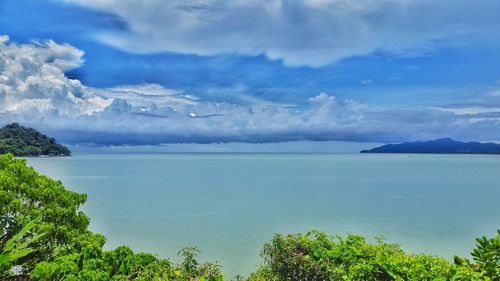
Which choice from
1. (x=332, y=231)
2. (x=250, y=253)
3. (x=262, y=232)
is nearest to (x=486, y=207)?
(x=332, y=231)

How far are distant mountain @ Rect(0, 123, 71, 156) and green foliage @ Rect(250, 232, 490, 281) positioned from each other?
129 m

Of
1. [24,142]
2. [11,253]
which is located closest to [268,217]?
[11,253]

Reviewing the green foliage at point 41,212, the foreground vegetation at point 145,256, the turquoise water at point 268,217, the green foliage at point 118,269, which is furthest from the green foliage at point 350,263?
the turquoise water at point 268,217

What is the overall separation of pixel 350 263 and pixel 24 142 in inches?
5769

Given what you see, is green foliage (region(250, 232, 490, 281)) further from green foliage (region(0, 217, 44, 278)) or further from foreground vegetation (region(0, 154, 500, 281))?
green foliage (region(0, 217, 44, 278))

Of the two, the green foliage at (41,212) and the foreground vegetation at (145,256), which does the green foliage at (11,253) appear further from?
the green foliage at (41,212)

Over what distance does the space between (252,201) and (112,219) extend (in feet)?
44.8

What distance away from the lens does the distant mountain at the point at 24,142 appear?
11925 cm

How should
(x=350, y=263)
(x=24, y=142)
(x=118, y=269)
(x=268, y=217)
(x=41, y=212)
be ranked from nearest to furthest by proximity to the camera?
(x=118, y=269)
(x=350, y=263)
(x=41, y=212)
(x=268, y=217)
(x=24, y=142)

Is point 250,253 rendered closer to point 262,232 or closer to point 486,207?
point 262,232

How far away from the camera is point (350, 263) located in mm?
5359

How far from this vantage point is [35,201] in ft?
23.7

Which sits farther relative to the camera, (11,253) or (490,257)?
(11,253)

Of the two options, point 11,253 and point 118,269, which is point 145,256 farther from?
point 11,253
